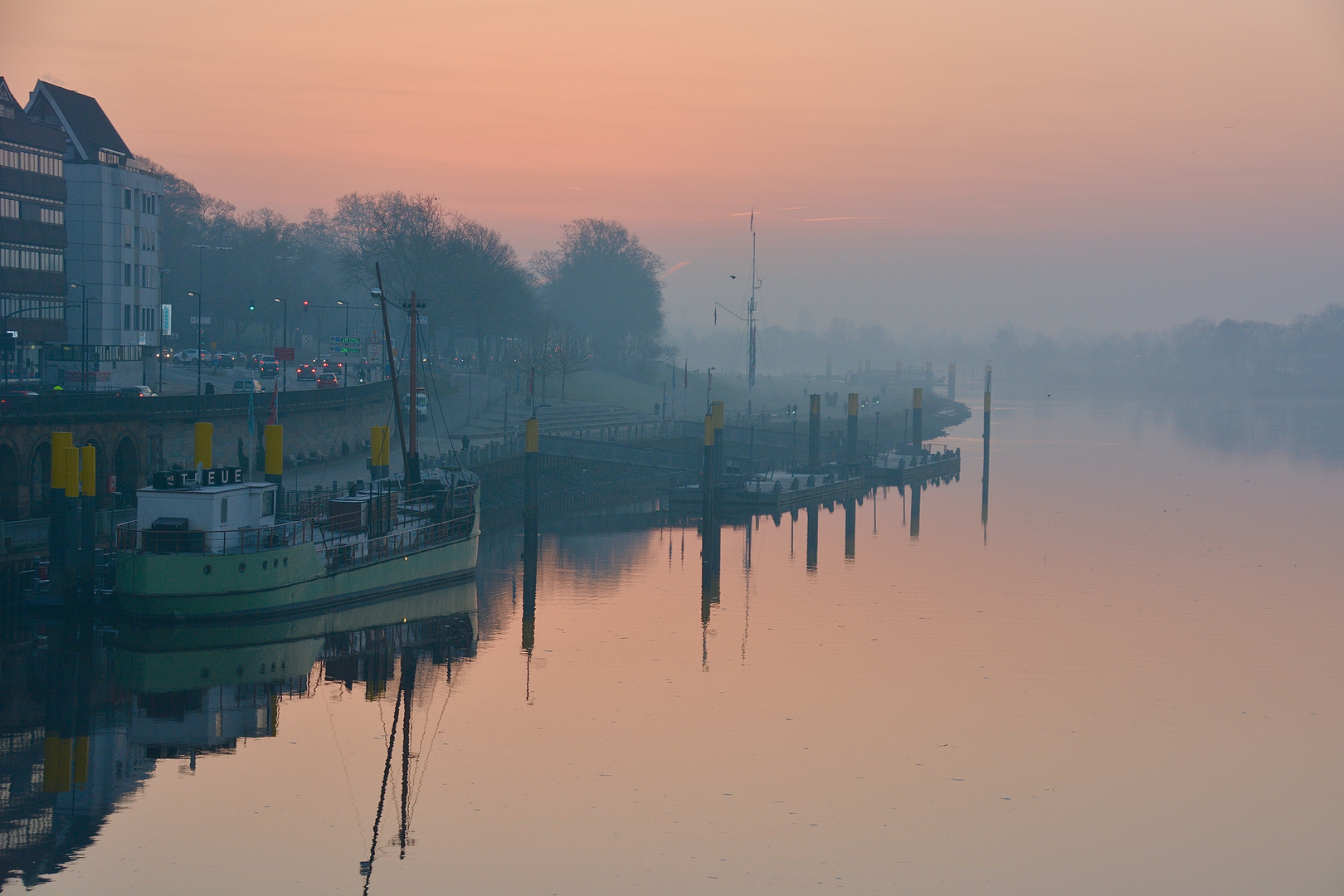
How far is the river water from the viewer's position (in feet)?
91.2

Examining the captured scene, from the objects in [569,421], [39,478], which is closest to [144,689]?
[39,478]

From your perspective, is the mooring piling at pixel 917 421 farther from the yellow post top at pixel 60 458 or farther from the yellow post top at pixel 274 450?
the yellow post top at pixel 60 458

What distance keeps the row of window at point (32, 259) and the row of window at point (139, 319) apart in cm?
651

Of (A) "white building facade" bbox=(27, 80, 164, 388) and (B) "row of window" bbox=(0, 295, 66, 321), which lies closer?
(B) "row of window" bbox=(0, 295, 66, 321)

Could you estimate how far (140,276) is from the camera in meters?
110

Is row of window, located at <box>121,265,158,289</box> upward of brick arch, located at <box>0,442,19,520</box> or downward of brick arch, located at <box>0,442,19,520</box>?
upward

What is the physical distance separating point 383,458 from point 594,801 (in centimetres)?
3324

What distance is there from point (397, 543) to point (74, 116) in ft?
226

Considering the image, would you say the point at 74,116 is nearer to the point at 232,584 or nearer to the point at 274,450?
the point at 274,450

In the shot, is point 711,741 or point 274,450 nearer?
point 711,741

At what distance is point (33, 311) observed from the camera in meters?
95.5

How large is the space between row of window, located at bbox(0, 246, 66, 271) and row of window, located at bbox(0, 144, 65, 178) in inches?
217

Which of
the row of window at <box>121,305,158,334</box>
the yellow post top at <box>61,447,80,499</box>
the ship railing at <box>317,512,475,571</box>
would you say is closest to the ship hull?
the ship railing at <box>317,512,475,571</box>

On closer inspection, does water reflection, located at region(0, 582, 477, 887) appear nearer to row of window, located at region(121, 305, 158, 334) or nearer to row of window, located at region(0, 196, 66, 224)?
row of window, located at region(0, 196, 66, 224)
